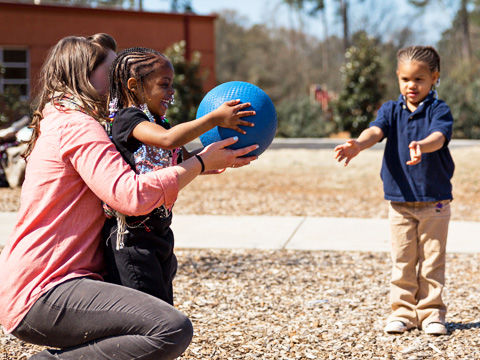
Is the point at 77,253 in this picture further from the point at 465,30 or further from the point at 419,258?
the point at 465,30

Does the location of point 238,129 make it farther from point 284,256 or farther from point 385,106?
point 284,256

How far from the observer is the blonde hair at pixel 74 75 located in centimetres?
261

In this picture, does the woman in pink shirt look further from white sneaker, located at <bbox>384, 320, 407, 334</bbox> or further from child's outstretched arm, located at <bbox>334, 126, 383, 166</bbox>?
white sneaker, located at <bbox>384, 320, 407, 334</bbox>

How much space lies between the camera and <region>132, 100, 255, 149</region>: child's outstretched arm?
2.46 meters

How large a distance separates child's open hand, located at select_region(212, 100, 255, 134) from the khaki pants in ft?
6.23

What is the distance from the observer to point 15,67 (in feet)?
68.1

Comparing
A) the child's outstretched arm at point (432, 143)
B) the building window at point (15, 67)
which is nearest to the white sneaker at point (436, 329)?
the child's outstretched arm at point (432, 143)

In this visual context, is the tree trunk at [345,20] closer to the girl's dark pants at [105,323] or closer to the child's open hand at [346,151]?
the child's open hand at [346,151]

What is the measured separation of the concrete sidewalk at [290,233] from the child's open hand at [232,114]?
4005 mm

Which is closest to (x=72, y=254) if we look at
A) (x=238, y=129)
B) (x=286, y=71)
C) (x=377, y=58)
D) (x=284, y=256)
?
(x=238, y=129)

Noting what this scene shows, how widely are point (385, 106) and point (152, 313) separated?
8.39ft

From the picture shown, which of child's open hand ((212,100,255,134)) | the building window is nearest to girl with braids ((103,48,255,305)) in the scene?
child's open hand ((212,100,255,134))

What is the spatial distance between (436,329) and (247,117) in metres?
2.21

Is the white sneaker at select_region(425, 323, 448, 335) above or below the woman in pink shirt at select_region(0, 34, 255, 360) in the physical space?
below
